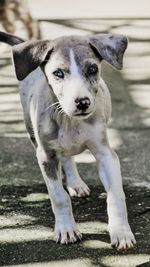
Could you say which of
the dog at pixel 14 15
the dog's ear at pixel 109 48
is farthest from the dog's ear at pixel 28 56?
the dog at pixel 14 15

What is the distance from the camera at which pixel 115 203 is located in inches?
172

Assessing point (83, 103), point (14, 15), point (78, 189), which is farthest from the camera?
point (14, 15)

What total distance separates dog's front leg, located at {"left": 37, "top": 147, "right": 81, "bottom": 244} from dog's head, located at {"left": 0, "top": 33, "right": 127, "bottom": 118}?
41 cm

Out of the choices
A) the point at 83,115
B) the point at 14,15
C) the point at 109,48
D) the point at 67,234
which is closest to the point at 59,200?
the point at 67,234

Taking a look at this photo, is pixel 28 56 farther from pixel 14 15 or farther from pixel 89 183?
pixel 14 15

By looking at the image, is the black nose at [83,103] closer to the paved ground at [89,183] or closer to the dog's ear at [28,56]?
the dog's ear at [28,56]

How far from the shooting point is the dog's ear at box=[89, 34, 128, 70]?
169 inches

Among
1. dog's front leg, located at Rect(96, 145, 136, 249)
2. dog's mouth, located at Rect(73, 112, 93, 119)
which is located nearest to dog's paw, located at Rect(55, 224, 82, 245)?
dog's front leg, located at Rect(96, 145, 136, 249)

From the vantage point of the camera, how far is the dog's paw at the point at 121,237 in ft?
14.1

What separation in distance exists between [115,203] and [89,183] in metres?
1.01

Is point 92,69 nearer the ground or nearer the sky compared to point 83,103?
nearer the sky

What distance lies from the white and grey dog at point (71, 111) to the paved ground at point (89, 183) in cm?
13

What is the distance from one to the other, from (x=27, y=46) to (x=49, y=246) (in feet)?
3.85

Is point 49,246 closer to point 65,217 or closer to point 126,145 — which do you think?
point 65,217
